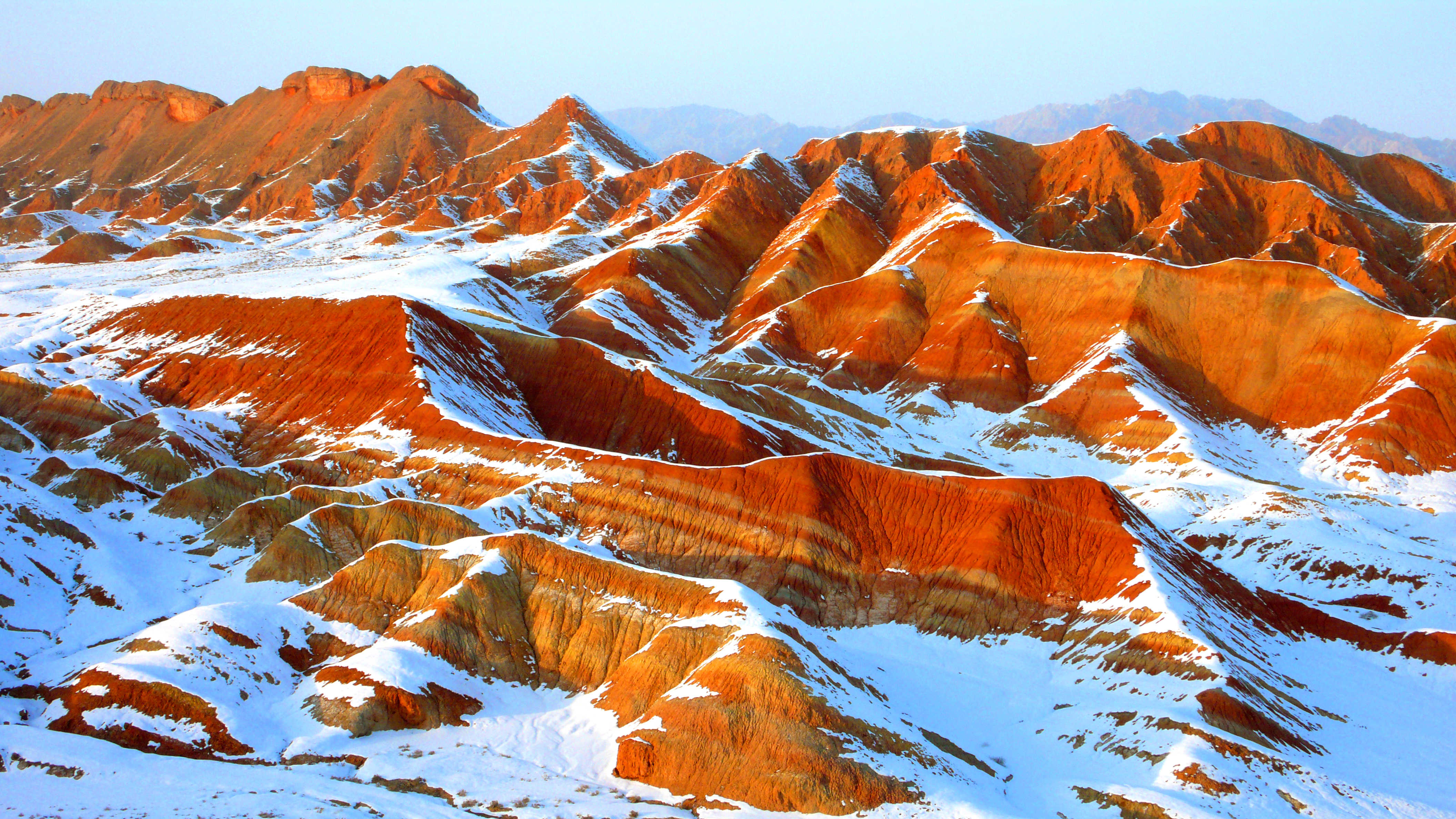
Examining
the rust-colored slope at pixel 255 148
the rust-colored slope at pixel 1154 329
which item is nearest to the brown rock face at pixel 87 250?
the rust-colored slope at pixel 255 148

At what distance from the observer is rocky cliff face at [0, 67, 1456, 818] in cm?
2995

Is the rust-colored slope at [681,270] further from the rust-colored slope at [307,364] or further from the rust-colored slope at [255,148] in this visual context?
the rust-colored slope at [255,148]

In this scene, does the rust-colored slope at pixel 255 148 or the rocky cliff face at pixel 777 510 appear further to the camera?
the rust-colored slope at pixel 255 148

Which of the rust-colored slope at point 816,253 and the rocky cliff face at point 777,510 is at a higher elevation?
the rust-colored slope at point 816,253

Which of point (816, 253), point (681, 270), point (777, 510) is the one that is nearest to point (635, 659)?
point (777, 510)

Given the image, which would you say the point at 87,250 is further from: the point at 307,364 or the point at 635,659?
the point at 635,659

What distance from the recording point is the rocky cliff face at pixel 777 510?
98.3 ft

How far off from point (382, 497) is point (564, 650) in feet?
54.0

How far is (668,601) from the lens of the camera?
116ft

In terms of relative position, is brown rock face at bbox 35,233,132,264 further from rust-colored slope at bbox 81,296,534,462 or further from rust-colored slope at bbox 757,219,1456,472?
rust-colored slope at bbox 757,219,1456,472

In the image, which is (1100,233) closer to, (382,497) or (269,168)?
(382,497)

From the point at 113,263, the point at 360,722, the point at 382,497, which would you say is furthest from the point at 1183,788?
the point at 113,263

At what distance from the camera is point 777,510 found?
148ft

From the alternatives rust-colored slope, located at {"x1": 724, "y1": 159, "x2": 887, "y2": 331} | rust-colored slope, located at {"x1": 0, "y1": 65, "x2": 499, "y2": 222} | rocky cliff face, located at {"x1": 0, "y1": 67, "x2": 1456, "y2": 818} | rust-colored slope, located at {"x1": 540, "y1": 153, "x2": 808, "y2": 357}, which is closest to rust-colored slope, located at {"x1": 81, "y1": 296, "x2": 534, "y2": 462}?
rocky cliff face, located at {"x1": 0, "y1": 67, "x2": 1456, "y2": 818}
